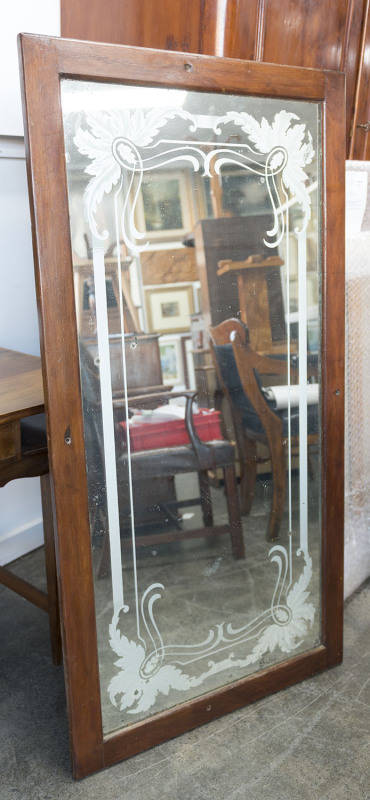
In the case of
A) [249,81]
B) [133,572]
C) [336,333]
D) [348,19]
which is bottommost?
[133,572]

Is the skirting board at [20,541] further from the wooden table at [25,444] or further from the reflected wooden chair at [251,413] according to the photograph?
the reflected wooden chair at [251,413]

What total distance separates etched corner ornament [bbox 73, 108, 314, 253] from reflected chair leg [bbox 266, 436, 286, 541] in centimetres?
53

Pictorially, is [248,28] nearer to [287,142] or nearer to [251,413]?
[287,142]

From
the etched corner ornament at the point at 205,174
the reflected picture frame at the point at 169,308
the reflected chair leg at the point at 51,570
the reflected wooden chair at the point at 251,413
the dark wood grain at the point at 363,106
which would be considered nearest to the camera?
the etched corner ornament at the point at 205,174

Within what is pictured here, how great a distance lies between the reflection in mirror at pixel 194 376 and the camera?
4.80 ft

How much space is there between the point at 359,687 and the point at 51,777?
840 mm

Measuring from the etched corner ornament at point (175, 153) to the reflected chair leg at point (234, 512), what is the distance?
59 centimetres

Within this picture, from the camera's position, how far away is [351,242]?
213 cm

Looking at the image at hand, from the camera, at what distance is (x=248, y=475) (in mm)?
1739

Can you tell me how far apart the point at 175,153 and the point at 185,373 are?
495 mm

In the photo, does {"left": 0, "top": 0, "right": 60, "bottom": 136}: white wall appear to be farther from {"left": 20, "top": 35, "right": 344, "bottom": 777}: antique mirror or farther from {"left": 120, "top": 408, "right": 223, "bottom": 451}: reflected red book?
{"left": 120, "top": 408, "right": 223, "bottom": 451}: reflected red book

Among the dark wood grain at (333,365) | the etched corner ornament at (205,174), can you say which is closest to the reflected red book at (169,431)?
the etched corner ornament at (205,174)

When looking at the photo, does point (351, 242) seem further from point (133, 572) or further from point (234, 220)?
point (133, 572)

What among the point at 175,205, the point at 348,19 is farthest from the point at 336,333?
the point at 348,19
